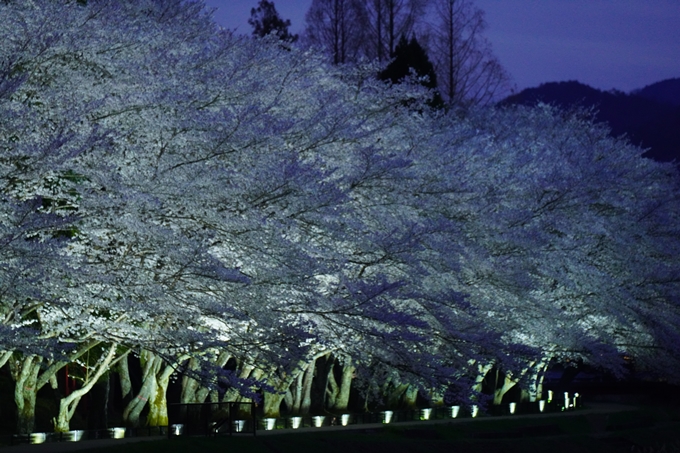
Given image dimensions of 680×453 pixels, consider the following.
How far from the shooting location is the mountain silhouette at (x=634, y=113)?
344ft

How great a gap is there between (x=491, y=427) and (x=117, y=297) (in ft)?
46.2

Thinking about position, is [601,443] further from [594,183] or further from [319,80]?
[319,80]

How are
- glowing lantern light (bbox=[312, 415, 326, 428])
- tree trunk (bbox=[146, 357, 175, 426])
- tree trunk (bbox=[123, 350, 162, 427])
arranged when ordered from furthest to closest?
glowing lantern light (bbox=[312, 415, 326, 428]) < tree trunk (bbox=[146, 357, 175, 426]) < tree trunk (bbox=[123, 350, 162, 427])

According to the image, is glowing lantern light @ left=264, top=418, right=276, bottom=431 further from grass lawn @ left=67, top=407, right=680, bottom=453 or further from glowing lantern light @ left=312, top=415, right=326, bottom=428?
grass lawn @ left=67, top=407, right=680, bottom=453

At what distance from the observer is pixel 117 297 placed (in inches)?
541

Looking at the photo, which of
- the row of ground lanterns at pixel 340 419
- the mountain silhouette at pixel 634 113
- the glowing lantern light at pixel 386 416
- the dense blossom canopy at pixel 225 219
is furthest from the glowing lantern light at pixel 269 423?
the mountain silhouette at pixel 634 113

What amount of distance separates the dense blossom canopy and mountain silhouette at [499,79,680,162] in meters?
37.2

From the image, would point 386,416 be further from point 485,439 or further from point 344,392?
point 485,439

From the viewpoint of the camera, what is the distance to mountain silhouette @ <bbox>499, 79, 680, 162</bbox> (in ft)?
344

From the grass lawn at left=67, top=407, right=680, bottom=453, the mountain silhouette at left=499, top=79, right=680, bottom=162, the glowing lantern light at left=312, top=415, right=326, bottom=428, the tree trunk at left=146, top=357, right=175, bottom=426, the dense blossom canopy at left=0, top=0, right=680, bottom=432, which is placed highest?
the mountain silhouette at left=499, top=79, right=680, bottom=162

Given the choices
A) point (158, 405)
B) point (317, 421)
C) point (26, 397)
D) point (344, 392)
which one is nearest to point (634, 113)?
point (344, 392)

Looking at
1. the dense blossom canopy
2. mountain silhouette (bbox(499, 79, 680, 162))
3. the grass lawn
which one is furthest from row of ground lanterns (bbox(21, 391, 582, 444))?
mountain silhouette (bbox(499, 79, 680, 162))

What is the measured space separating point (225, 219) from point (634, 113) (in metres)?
142

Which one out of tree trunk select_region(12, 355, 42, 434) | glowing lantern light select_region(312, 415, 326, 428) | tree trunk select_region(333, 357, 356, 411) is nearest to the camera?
tree trunk select_region(12, 355, 42, 434)
